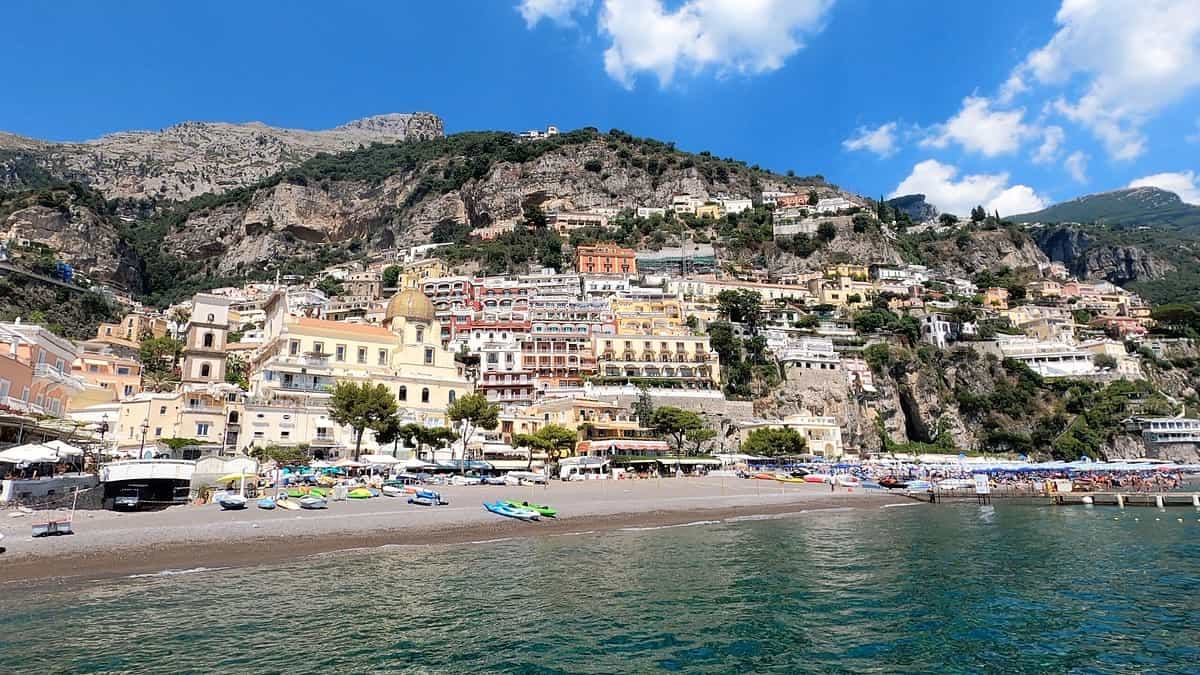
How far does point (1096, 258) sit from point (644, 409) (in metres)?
167

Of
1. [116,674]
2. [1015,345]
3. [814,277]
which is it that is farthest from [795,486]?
[814,277]

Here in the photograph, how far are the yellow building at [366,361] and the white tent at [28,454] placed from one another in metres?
18.0

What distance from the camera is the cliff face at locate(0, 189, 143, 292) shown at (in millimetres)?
104688

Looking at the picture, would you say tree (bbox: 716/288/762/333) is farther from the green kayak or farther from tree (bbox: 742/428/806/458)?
the green kayak

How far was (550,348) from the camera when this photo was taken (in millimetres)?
74688

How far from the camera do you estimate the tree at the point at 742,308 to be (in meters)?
82.9

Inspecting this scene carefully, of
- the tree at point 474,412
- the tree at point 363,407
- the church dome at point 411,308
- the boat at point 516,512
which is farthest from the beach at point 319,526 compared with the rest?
the church dome at point 411,308

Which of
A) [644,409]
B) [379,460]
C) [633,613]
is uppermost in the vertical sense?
[644,409]

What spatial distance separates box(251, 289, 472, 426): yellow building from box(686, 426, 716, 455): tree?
59.2 feet

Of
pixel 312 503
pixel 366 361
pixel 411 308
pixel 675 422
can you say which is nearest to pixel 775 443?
pixel 675 422

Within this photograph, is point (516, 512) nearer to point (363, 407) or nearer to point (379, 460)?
point (379, 460)

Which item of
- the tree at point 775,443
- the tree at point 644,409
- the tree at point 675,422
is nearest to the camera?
the tree at point 675,422

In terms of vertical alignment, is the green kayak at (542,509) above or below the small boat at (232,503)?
below

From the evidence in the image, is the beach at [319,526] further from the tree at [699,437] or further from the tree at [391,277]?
the tree at [391,277]
